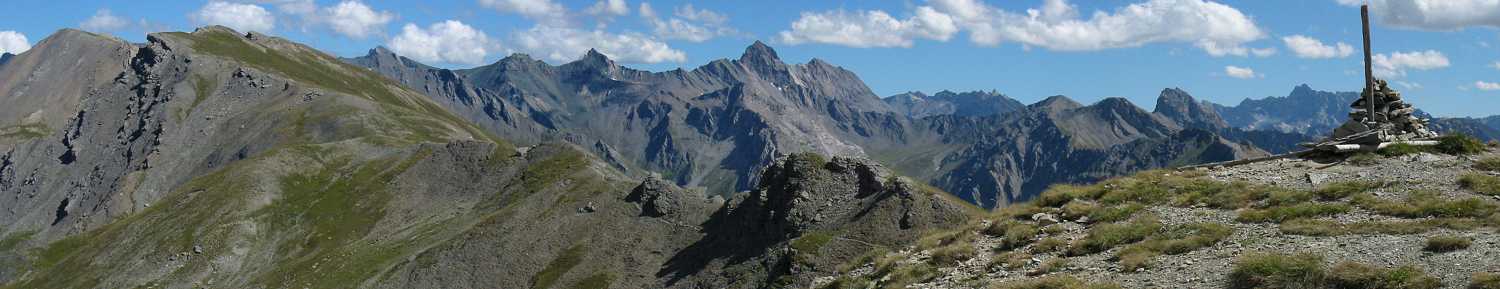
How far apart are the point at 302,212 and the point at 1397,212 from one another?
136428 mm

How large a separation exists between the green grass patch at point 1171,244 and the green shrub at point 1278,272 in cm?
295

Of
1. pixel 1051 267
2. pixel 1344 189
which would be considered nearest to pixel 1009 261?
pixel 1051 267

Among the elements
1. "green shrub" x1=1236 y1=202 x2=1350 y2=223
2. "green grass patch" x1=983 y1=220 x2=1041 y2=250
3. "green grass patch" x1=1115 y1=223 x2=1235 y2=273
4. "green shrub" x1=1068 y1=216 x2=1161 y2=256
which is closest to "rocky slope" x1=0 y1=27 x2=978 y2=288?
"green grass patch" x1=983 y1=220 x2=1041 y2=250

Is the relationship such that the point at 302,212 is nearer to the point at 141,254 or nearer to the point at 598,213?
the point at 141,254

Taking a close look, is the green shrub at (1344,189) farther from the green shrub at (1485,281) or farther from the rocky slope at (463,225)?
the rocky slope at (463,225)

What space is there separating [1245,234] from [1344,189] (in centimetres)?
597

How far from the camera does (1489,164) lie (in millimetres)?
32750

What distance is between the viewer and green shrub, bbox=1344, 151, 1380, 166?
1404 inches

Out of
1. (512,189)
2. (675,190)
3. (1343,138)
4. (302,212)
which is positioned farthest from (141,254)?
(1343,138)

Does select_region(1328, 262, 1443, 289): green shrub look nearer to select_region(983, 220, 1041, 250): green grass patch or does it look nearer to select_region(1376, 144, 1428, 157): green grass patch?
select_region(983, 220, 1041, 250): green grass patch

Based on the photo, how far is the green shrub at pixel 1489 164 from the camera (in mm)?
32375

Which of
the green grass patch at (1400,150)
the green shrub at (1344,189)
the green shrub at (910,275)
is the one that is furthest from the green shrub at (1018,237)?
the green grass patch at (1400,150)

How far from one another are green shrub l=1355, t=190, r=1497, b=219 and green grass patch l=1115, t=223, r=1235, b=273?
4.50 meters

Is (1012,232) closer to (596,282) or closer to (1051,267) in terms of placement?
(1051,267)
